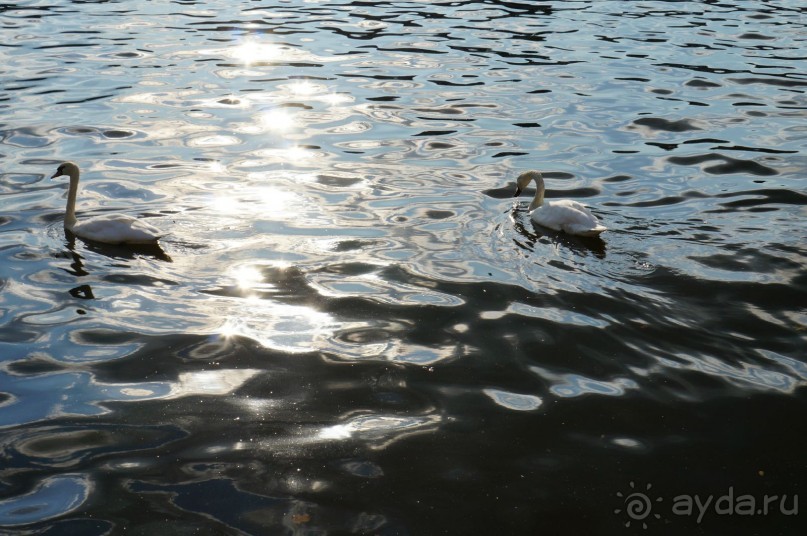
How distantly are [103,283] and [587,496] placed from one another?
5950 millimetres

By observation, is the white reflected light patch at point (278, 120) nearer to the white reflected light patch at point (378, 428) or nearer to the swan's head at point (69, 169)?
the swan's head at point (69, 169)

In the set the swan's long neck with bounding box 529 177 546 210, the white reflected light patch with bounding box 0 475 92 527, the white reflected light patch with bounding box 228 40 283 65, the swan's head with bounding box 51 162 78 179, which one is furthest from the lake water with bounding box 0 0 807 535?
Answer: the white reflected light patch with bounding box 228 40 283 65

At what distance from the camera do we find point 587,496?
22.5 ft

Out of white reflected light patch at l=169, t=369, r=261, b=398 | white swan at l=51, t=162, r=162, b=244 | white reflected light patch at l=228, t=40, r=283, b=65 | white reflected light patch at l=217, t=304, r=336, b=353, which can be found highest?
white swan at l=51, t=162, r=162, b=244

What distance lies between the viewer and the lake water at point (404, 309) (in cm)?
693

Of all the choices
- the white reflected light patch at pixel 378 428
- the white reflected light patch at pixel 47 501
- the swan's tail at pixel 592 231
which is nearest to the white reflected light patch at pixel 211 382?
the white reflected light patch at pixel 378 428

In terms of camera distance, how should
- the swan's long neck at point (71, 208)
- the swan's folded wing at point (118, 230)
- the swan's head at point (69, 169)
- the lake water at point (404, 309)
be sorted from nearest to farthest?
the lake water at point (404, 309) → the swan's folded wing at point (118, 230) → the swan's long neck at point (71, 208) → the swan's head at point (69, 169)

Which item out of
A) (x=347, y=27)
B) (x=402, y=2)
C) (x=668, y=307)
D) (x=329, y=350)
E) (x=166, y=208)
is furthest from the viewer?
(x=402, y=2)

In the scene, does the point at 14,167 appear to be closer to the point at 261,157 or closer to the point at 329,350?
the point at 261,157

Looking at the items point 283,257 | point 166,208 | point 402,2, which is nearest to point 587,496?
point 283,257

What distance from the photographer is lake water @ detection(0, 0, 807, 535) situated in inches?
273

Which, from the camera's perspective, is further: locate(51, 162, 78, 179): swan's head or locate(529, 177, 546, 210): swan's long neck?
locate(529, 177, 546, 210): swan's long neck

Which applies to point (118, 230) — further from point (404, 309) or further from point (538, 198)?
point (538, 198)

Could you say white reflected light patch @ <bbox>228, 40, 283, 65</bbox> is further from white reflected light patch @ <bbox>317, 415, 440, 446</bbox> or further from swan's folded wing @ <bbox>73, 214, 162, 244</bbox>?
white reflected light patch @ <bbox>317, 415, 440, 446</bbox>
